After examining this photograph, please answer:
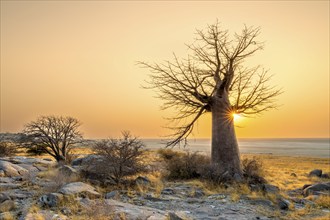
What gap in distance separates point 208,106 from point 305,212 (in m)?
6.65

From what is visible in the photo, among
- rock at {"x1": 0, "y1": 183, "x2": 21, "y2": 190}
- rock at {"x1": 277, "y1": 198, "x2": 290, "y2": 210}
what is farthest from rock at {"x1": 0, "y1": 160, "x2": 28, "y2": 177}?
rock at {"x1": 277, "y1": 198, "x2": 290, "y2": 210}

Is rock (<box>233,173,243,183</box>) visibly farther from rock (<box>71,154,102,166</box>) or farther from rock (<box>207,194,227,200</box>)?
rock (<box>71,154,102,166</box>)

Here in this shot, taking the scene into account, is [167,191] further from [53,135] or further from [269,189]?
[53,135]

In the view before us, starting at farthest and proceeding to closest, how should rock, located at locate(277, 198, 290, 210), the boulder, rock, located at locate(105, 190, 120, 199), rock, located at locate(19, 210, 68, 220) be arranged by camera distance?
1. the boulder
2. rock, located at locate(277, 198, 290, 210)
3. rock, located at locate(105, 190, 120, 199)
4. rock, located at locate(19, 210, 68, 220)

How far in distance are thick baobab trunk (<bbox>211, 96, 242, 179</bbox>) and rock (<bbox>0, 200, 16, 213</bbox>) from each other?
321 inches

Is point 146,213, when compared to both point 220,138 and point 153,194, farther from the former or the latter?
point 220,138

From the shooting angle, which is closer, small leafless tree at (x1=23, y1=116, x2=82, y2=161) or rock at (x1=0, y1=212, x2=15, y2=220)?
rock at (x1=0, y1=212, x2=15, y2=220)

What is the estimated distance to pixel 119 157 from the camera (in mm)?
12680

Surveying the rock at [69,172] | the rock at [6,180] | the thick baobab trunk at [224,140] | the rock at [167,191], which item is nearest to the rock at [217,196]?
the rock at [167,191]

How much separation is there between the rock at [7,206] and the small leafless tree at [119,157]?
13.0 feet

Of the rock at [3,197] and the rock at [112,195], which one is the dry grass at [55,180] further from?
the rock at [112,195]

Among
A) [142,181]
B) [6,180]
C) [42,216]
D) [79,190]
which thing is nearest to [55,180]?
[6,180]

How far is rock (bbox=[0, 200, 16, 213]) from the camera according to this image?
27.9 feet

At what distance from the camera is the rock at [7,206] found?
335 inches
